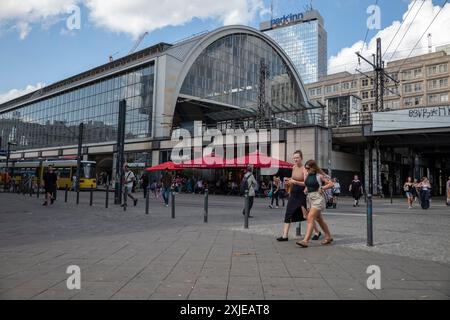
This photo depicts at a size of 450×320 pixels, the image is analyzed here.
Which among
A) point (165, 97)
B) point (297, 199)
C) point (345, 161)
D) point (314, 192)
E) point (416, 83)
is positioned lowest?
point (297, 199)

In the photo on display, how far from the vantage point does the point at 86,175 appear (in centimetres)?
3488

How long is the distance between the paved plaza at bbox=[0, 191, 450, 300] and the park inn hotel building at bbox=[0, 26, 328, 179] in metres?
25.0

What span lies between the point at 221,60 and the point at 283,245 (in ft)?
167

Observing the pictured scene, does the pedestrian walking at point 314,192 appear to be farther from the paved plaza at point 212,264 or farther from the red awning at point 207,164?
the red awning at point 207,164

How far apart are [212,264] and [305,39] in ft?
453

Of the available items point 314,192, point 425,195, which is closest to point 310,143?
point 425,195

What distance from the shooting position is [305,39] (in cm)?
13238

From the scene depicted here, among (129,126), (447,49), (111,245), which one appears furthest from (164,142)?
(447,49)

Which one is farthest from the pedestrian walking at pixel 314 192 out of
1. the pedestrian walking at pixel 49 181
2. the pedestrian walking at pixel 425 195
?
the pedestrian walking at pixel 425 195

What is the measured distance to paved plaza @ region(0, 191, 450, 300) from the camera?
402 centimetres

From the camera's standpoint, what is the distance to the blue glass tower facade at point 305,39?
131875 millimetres

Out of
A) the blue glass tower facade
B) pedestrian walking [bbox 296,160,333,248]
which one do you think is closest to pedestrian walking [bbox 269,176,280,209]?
pedestrian walking [bbox 296,160,333,248]

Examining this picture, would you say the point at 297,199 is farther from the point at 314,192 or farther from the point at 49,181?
the point at 49,181
